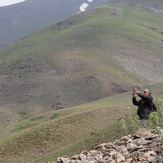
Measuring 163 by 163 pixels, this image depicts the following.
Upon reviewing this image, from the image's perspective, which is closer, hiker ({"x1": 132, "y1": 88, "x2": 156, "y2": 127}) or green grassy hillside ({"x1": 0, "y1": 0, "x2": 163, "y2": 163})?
hiker ({"x1": 132, "y1": 88, "x2": 156, "y2": 127})

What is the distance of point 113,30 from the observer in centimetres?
10106

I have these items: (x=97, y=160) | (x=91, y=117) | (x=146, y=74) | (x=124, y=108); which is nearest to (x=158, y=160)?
(x=97, y=160)

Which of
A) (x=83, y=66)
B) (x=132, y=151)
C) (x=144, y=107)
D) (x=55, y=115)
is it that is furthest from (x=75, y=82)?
(x=132, y=151)

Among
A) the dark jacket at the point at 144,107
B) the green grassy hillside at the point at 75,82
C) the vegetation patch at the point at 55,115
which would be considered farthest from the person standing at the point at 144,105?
the vegetation patch at the point at 55,115

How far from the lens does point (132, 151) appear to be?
13.1 meters

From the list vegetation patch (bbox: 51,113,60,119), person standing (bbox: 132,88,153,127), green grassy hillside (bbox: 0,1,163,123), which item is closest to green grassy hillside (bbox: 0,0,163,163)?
green grassy hillside (bbox: 0,1,163,123)

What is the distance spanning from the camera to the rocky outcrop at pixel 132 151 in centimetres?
1202

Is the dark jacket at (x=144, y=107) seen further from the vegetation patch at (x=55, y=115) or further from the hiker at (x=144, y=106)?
the vegetation patch at (x=55, y=115)

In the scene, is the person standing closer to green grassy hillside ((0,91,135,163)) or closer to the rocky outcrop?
the rocky outcrop

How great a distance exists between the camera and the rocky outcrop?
12.0 meters

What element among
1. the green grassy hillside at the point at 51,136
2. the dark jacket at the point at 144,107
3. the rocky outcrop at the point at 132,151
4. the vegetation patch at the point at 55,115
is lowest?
the vegetation patch at the point at 55,115

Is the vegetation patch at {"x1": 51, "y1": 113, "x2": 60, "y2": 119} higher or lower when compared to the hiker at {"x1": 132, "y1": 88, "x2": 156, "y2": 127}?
lower

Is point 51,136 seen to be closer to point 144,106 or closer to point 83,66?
point 144,106

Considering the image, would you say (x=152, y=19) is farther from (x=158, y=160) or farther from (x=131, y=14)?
(x=158, y=160)
